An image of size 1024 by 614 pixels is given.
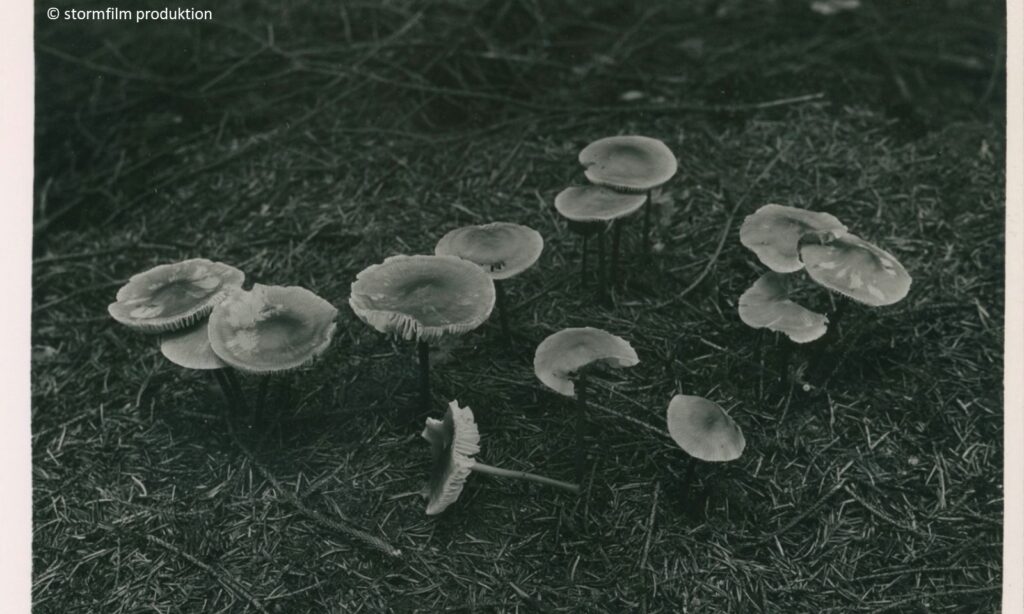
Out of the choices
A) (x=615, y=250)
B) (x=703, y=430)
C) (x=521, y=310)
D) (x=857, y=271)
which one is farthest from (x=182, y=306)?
(x=857, y=271)

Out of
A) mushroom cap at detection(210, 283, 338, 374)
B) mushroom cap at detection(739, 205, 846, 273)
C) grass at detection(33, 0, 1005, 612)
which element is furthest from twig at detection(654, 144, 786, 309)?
mushroom cap at detection(210, 283, 338, 374)

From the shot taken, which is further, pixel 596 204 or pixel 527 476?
pixel 596 204

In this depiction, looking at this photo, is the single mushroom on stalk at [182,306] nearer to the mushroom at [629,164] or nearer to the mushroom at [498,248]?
the mushroom at [498,248]

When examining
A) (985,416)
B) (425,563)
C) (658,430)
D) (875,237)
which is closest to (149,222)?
(425,563)

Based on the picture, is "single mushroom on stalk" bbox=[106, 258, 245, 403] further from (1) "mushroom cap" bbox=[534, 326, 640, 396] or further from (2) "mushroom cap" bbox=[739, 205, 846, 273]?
(2) "mushroom cap" bbox=[739, 205, 846, 273]

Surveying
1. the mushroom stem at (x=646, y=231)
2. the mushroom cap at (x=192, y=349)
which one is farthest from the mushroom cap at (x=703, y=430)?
the mushroom cap at (x=192, y=349)

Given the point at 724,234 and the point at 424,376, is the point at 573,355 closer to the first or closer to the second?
the point at 424,376
